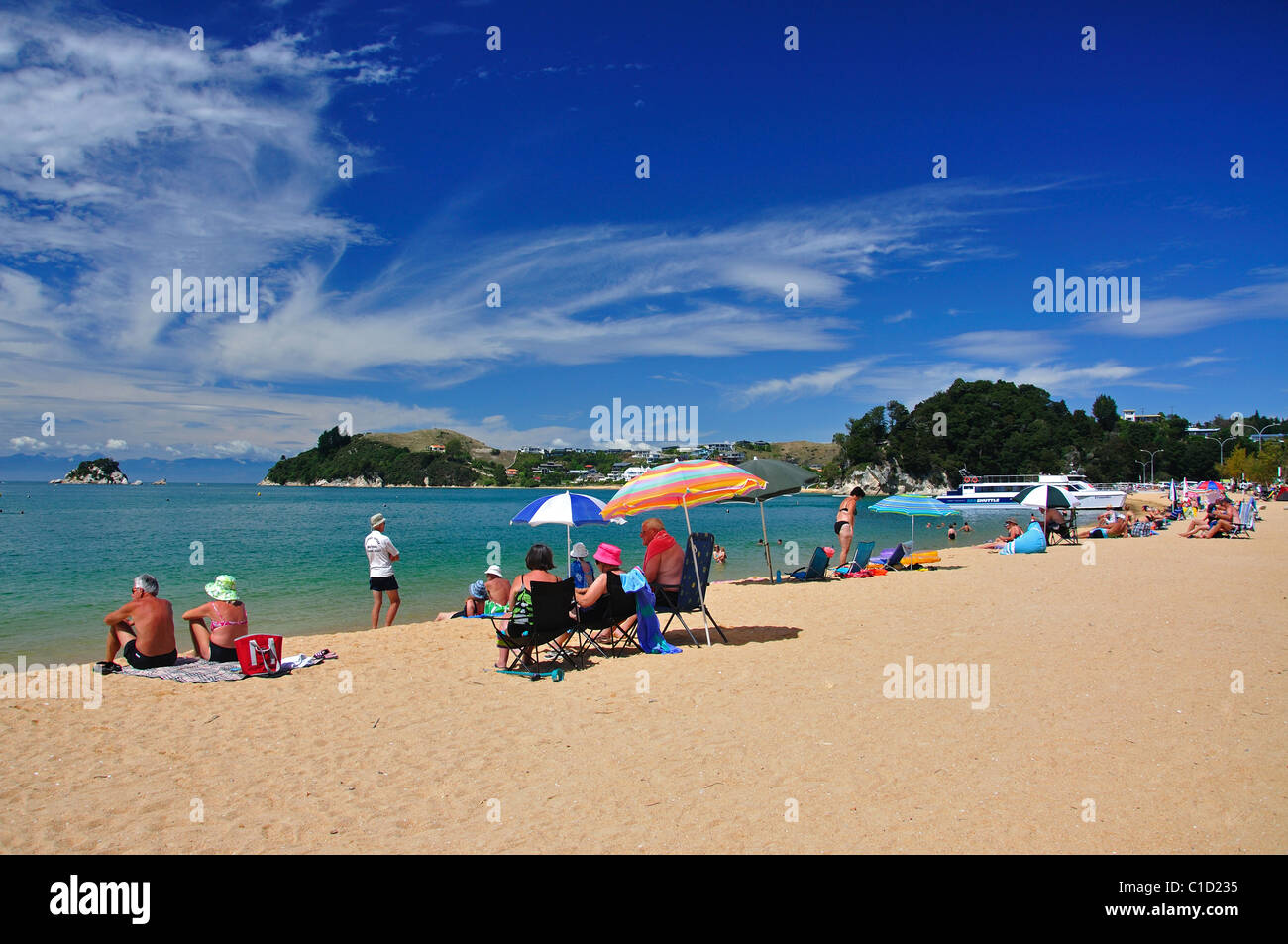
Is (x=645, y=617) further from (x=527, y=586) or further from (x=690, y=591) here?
(x=527, y=586)

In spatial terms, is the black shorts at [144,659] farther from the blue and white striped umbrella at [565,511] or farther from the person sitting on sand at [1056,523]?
the person sitting on sand at [1056,523]

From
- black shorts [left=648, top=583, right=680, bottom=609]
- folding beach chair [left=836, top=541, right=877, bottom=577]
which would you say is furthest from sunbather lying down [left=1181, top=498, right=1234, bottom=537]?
black shorts [left=648, top=583, right=680, bottom=609]

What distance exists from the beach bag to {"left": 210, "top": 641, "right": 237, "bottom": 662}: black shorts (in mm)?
337

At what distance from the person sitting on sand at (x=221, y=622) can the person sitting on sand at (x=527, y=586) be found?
3.05 meters

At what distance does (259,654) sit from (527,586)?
304cm

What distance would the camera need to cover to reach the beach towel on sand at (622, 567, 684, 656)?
827cm

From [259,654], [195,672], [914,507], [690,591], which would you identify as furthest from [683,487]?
[914,507]

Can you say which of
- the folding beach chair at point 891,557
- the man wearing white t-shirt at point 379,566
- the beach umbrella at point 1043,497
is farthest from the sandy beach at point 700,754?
the beach umbrella at point 1043,497

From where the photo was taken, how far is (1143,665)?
6.90 meters

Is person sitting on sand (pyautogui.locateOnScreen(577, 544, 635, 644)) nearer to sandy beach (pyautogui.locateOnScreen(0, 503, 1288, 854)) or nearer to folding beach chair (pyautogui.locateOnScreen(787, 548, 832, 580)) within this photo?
sandy beach (pyautogui.locateOnScreen(0, 503, 1288, 854))

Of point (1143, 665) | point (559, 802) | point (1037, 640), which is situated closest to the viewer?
point (559, 802)
